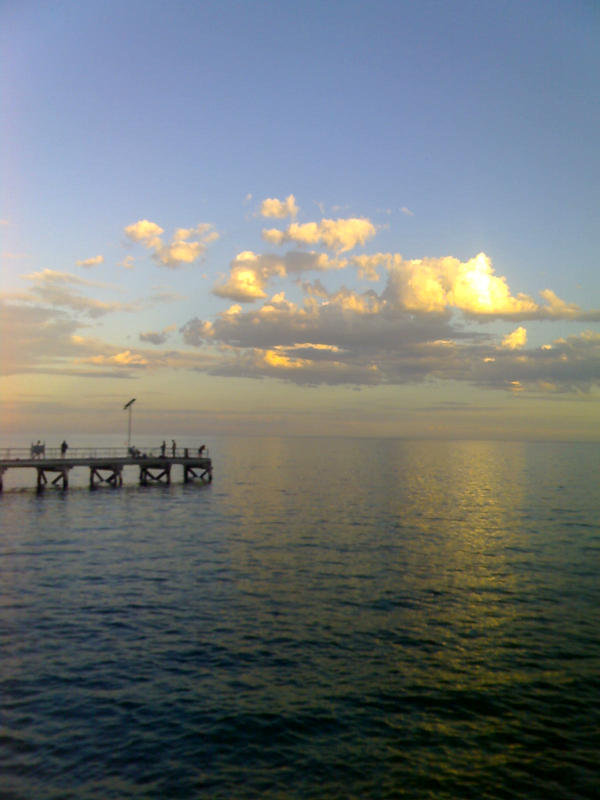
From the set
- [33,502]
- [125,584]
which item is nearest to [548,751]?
[125,584]

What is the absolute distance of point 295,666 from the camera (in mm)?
20484

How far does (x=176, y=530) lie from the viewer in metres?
46.8

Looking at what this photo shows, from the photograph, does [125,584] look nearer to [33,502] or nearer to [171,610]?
[171,610]

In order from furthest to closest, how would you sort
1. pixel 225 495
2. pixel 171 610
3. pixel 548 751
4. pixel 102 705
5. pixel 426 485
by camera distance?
pixel 426 485 → pixel 225 495 → pixel 171 610 → pixel 102 705 → pixel 548 751

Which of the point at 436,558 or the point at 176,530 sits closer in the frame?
the point at 436,558

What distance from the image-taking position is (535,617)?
26.6 meters

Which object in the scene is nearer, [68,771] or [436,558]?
[68,771]

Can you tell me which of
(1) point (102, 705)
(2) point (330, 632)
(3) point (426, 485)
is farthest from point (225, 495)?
(1) point (102, 705)

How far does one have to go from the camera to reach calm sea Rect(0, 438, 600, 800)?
14.5 m

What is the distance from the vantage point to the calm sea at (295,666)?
47.6 feet

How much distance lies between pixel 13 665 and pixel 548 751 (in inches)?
685

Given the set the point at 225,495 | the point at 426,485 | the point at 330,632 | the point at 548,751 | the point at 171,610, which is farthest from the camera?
the point at 426,485

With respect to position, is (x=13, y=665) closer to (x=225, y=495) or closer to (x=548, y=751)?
(x=548, y=751)

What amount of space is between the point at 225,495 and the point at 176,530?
1052 inches
